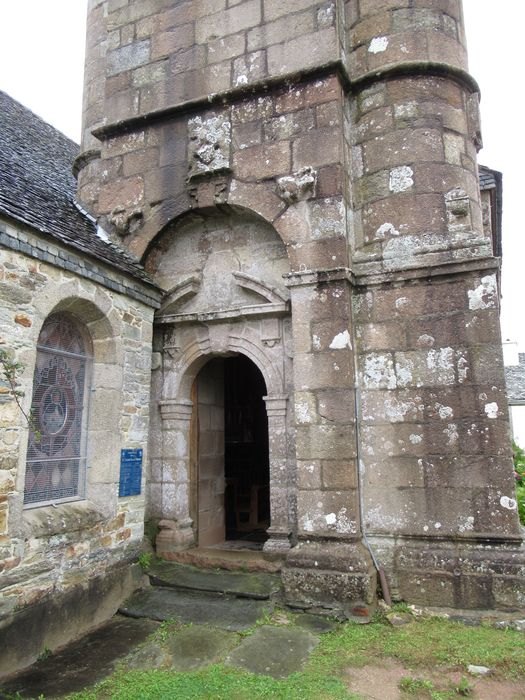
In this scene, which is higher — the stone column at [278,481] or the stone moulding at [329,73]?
the stone moulding at [329,73]

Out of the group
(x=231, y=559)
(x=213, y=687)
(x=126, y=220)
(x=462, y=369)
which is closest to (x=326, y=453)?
(x=462, y=369)

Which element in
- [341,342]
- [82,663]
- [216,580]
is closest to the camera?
[82,663]

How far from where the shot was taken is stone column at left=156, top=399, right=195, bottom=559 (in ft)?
19.2

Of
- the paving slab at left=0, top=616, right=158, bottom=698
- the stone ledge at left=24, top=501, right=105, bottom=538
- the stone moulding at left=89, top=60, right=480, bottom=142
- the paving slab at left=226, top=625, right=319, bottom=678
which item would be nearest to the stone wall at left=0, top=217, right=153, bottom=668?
the stone ledge at left=24, top=501, right=105, bottom=538

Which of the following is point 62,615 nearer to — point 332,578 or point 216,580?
point 216,580

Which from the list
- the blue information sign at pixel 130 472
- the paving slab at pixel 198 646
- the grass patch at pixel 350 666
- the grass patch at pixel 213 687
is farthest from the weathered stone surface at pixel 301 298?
the grass patch at pixel 213 687

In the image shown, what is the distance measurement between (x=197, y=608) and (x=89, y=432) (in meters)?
1.89

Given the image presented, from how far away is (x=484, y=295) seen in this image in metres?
4.80

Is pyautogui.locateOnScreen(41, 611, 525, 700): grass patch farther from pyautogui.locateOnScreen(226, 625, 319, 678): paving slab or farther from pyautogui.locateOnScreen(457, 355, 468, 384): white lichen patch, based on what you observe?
pyautogui.locateOnScreen(457, 355, 468, 384): white lichen patch

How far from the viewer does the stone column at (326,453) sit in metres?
4.61

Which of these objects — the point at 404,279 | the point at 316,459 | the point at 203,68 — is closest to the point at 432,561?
the point at 316,459

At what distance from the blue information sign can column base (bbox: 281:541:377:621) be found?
1663mm

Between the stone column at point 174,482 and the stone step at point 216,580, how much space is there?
0.28 meters

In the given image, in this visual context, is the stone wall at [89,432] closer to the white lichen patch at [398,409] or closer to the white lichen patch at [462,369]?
the white lichen patch at [398,409]
